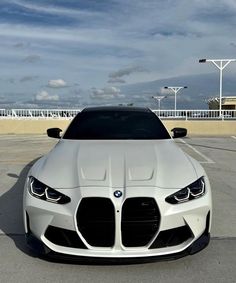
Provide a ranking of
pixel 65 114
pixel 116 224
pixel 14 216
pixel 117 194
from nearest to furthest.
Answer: pixel 116 224
pixel 117 194
pixel 14 216
pixel 65 114

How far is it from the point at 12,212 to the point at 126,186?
265 centimetres

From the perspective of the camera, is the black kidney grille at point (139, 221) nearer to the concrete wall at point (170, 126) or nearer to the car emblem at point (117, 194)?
the car emblem at point (117, 194)

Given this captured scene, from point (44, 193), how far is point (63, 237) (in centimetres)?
46

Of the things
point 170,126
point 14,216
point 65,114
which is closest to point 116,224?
point 14,216

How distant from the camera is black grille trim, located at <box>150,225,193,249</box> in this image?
370 centimetres

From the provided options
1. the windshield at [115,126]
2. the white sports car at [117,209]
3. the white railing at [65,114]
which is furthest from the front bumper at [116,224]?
the white railing at [65,114]

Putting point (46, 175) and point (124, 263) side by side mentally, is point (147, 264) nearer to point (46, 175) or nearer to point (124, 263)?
point (124, 263)

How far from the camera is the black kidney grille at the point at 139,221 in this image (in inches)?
144

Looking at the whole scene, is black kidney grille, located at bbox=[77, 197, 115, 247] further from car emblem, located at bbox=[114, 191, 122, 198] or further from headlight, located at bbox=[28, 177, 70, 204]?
headlight, located at bbox=[28, 177, 70, 204]

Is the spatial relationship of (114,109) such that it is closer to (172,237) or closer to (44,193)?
(44,193)

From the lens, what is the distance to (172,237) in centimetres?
377

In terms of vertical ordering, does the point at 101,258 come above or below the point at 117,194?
below

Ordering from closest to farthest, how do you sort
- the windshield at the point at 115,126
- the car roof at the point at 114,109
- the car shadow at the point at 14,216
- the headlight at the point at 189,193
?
the headlight at the point at 189,193, the car shadow at the point at 14,216, the windshield at the point at 115,126, the car roof at the point at 114,109

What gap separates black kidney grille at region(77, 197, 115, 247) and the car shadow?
33.7 inches
